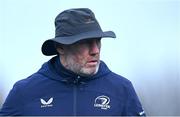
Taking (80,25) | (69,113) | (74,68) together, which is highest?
(80,25)

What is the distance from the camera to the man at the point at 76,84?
3482 millimetres

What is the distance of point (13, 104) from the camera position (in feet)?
11.8

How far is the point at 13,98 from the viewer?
3613 mm

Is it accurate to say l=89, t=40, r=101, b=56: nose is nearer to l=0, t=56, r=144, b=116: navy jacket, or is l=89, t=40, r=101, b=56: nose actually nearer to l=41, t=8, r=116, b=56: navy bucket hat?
l=41, t=8, r=116, b=56: navy bucket hat

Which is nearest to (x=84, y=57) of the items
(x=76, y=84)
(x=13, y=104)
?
(x=76, y=84)

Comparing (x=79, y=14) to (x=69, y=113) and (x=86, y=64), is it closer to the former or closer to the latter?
(x=86, y=64)

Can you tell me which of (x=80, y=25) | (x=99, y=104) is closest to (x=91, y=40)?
(x=80, y=25)

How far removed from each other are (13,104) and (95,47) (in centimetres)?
63

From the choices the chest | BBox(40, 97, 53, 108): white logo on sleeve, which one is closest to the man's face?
the chest

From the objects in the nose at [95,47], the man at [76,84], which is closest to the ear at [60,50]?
the man at [76,84]

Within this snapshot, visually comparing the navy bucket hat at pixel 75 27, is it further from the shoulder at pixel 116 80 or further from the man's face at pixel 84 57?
the shoulder at pixel 116 80

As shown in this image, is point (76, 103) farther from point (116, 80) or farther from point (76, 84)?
point (116, 80)

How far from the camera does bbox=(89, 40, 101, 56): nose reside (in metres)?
3.44

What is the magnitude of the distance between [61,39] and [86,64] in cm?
23
